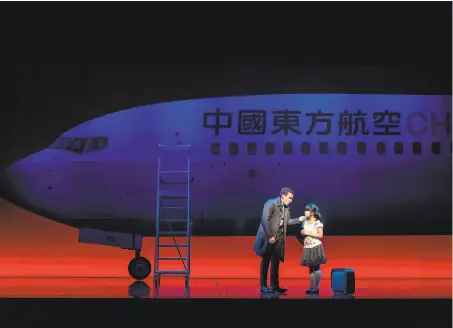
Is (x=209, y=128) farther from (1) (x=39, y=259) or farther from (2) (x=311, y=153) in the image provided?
(1) (x=39, y=259)

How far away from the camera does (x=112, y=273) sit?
11594mm

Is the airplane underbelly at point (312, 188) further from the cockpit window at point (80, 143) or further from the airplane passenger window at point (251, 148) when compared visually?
the cockpit window at point (80, 143)

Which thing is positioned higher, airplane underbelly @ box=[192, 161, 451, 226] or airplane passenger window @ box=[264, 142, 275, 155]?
airplane passenger window @ box=[264, 142, 275, 155]

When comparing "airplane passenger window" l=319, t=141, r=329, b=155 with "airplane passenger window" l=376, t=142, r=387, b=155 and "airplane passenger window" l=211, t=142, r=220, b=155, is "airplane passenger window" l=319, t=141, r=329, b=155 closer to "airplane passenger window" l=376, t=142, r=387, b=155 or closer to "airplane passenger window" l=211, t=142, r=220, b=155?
"airplane passenger window" l=376, t=142, r=387, b=155

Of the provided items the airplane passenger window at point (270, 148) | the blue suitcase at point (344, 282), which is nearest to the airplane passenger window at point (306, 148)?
the airplane passenger window at point (270, 148)

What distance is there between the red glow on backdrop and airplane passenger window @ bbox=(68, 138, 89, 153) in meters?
1.38

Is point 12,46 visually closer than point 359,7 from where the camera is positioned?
No

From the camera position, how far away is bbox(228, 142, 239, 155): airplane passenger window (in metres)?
10.9

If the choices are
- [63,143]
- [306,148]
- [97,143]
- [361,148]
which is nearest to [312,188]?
[306,148]

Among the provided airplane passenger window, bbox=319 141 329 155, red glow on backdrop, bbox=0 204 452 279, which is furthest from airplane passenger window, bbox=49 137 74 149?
airplane passenger window, bbox=319 141 329 155

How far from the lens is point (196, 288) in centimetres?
959

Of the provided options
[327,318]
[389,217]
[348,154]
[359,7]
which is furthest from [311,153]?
[327,318]

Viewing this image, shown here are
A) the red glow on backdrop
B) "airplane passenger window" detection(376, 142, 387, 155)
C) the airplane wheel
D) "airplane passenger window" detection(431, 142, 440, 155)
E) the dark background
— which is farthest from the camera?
the red glow on backdrop

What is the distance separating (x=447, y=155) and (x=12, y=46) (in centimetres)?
713
